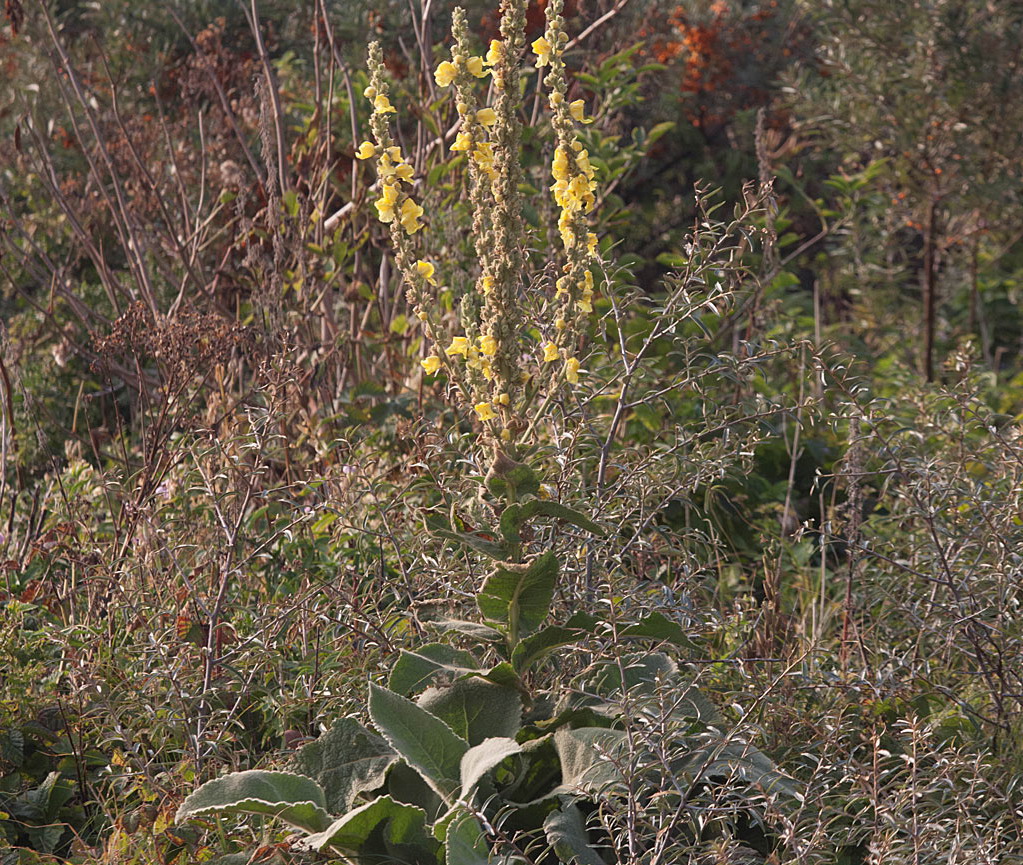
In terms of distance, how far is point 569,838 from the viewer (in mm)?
1836

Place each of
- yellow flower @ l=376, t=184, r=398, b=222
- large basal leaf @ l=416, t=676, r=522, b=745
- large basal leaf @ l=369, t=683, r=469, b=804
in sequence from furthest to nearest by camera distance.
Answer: yellow flower @ l=376, t=184, r=398, b=222 < large basal leaf @ l=416, t=676, r=522, b=745 < large basal leaf @ l=369, t=683, r=469, b=804

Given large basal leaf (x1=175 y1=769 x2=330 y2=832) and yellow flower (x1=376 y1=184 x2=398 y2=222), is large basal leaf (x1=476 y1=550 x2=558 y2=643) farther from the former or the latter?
yellow flower (x1=376 y1=184 x2=398 y2=222)

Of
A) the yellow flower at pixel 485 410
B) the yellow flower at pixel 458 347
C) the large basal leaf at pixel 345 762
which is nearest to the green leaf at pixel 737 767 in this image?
the large basal leaf at pixel 345 762

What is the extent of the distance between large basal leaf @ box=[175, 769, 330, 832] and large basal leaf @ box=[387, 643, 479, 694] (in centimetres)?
25

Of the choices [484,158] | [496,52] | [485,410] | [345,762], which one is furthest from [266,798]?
[496,52]

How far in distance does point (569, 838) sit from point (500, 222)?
1042 millimetres

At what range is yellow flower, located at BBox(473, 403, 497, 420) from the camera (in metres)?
2.04

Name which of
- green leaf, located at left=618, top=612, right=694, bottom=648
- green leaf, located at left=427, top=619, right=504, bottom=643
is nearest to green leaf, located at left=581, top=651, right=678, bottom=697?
green leaf, located at left=618, top=612, right=694, bottom=648

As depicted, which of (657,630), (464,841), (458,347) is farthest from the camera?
(458,347)

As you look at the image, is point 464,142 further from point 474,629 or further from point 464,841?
point 464,841

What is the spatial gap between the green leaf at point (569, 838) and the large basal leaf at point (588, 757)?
0.04 metres

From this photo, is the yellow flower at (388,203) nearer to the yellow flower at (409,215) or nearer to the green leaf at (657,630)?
the yellow flower at (409,215)

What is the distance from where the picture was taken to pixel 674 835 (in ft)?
6.33

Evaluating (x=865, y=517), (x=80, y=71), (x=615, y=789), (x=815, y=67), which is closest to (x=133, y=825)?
(x=615, y=789)
